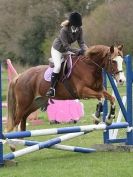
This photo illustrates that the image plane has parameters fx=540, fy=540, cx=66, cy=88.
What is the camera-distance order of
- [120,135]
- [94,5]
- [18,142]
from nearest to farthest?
[18,142] < [120,135] < [94,5]

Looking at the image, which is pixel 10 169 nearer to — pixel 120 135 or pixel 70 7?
pixel 120 135

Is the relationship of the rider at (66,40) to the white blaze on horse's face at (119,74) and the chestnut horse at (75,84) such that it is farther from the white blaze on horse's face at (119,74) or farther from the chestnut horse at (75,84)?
the white blaze on horse's face at (119,74)

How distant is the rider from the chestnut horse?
159mm

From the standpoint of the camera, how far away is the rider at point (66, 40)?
31.8 feet

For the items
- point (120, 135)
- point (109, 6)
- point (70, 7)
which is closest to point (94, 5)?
point (70, 7)

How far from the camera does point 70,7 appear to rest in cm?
6462

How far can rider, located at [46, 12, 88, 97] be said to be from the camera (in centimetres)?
968

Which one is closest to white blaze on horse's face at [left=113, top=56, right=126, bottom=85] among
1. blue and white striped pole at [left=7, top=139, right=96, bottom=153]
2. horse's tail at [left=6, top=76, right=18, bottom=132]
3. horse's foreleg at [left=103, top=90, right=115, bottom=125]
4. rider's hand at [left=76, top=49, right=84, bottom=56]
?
horse's foreleg at [left=103, top=90, right=115, bottom=125]

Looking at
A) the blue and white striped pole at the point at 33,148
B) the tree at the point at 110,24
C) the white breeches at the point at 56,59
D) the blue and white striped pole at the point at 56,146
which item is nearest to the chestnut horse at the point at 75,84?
the white breeches at the point at 56,59

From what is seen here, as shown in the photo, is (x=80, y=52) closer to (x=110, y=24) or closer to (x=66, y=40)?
(x=66, y=40)

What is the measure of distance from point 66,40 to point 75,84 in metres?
0.81

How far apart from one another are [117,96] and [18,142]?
2113 millimetres

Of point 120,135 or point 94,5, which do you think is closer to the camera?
point 120,135

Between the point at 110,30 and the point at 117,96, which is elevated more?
the point at 110,30
